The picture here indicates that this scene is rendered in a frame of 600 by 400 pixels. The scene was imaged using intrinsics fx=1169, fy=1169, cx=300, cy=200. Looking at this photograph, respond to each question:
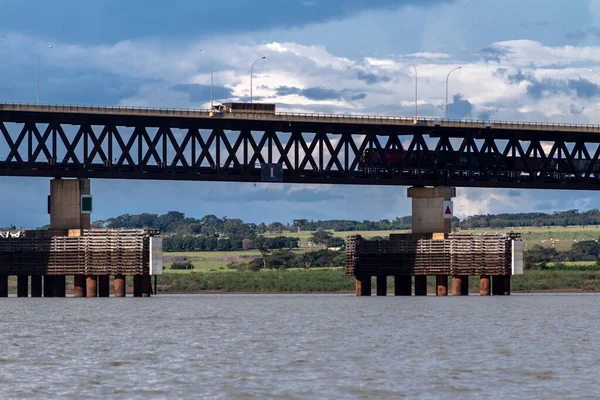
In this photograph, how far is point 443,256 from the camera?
112938 millimetres

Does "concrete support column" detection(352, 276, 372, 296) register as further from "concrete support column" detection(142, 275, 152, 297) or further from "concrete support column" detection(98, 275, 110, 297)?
"concrete support column" detection(98, 275, 110, 297)

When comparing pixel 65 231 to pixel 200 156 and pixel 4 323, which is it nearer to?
pixel 200 156

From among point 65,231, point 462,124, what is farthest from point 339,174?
point 65,231

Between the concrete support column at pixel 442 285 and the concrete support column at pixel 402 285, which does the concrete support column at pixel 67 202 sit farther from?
the concrete support column at pixel 442 285

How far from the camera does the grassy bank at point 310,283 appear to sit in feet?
477

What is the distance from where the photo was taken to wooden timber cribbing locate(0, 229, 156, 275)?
106562 mm

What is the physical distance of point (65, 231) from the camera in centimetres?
10700

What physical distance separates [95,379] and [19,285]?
254ft

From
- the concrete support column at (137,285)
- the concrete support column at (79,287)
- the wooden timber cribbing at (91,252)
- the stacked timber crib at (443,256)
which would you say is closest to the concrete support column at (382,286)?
the stacked timber crib at (443,256)

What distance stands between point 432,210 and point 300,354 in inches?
2631

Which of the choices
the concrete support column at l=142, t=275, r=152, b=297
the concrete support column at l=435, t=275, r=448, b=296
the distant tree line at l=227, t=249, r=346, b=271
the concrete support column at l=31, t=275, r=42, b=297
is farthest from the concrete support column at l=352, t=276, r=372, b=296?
the distant tree line at l=227, t=249, r=346, b=271

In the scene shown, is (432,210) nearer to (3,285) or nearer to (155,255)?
(155,255)

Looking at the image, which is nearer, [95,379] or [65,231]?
[95,379]

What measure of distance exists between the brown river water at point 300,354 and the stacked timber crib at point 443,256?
30.7 meters
